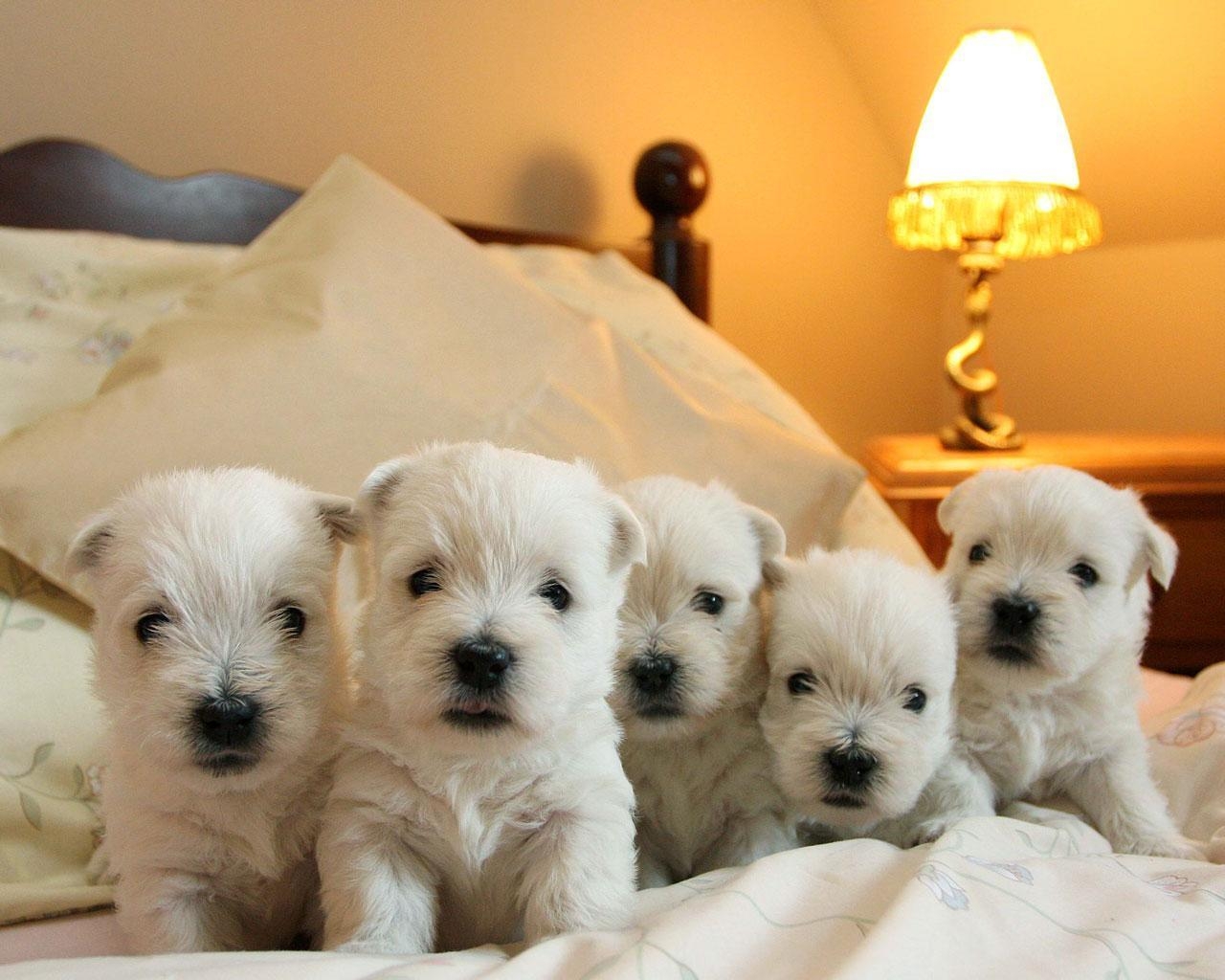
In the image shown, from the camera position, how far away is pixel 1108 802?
53.4 inches

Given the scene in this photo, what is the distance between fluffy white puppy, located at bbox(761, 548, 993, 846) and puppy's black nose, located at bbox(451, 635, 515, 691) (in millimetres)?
393

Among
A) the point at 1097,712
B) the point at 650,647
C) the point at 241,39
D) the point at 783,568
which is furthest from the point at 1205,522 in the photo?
the point at 241,39

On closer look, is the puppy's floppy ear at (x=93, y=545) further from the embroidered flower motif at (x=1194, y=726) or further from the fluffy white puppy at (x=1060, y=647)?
the embroidered flower motif at (x=1194, y=726)

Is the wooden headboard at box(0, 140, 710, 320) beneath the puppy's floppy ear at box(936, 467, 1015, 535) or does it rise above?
above

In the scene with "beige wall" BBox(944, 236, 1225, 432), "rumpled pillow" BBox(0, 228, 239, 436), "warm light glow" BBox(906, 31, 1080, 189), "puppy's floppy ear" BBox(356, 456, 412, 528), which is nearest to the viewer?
"puppy's floppy ear" BBox(356, 456, 412, 528)

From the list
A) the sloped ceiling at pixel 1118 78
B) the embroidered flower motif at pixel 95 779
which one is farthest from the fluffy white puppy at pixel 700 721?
the sloped ceiling at pixel 1118 78

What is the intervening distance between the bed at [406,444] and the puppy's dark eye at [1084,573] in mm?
274

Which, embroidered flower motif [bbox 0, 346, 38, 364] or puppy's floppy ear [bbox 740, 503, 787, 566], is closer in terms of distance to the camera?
puppy's floppy ear [bbox 740, 503, 787, 566]

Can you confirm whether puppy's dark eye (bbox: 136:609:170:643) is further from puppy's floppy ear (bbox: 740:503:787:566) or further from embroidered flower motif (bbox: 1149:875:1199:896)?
embroidered flower motif (bbox: 1149:875:1199:896)

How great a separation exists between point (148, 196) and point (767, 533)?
156 centimetres

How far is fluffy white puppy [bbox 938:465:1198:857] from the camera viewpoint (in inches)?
52.3

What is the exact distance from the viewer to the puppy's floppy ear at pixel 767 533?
1344 mm

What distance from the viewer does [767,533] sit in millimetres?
1348

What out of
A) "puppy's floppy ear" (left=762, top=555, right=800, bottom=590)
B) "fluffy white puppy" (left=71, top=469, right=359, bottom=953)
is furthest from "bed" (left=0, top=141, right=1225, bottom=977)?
"puppy's floppy ear" (left=762, top=555, right=800, bottom=590)
